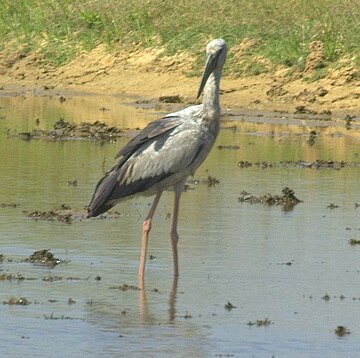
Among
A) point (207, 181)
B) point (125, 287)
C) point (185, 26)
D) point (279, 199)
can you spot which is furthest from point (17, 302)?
point (185, 26)

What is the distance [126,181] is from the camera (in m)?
10.6

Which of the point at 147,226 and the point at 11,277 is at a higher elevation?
the point at 147,226

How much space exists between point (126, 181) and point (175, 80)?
15497 millimetres

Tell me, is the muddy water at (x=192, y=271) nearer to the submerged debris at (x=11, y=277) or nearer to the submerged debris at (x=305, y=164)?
the submerged debris at (x=11, y=277)

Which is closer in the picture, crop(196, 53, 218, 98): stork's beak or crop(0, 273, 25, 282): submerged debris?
crop(0, 273, 25, 282): submerged debris

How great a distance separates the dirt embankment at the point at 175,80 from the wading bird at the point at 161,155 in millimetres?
11944

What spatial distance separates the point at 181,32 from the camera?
27.9m

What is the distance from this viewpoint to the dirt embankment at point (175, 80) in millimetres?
23328

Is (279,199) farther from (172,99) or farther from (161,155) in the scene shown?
(172,99)

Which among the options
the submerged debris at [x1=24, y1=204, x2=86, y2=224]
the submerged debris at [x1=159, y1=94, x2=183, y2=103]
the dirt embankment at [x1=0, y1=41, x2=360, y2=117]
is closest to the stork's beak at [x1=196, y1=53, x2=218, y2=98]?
the submerged debris at [x1=24, y1=204, x2=86, y2=224]

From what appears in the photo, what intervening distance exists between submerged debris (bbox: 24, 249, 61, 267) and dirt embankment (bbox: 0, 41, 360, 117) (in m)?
12.5

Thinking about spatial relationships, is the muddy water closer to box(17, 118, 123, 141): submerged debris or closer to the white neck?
the white neck

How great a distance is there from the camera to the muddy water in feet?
27.2

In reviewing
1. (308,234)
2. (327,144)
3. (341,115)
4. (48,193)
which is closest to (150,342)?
(308,234)
